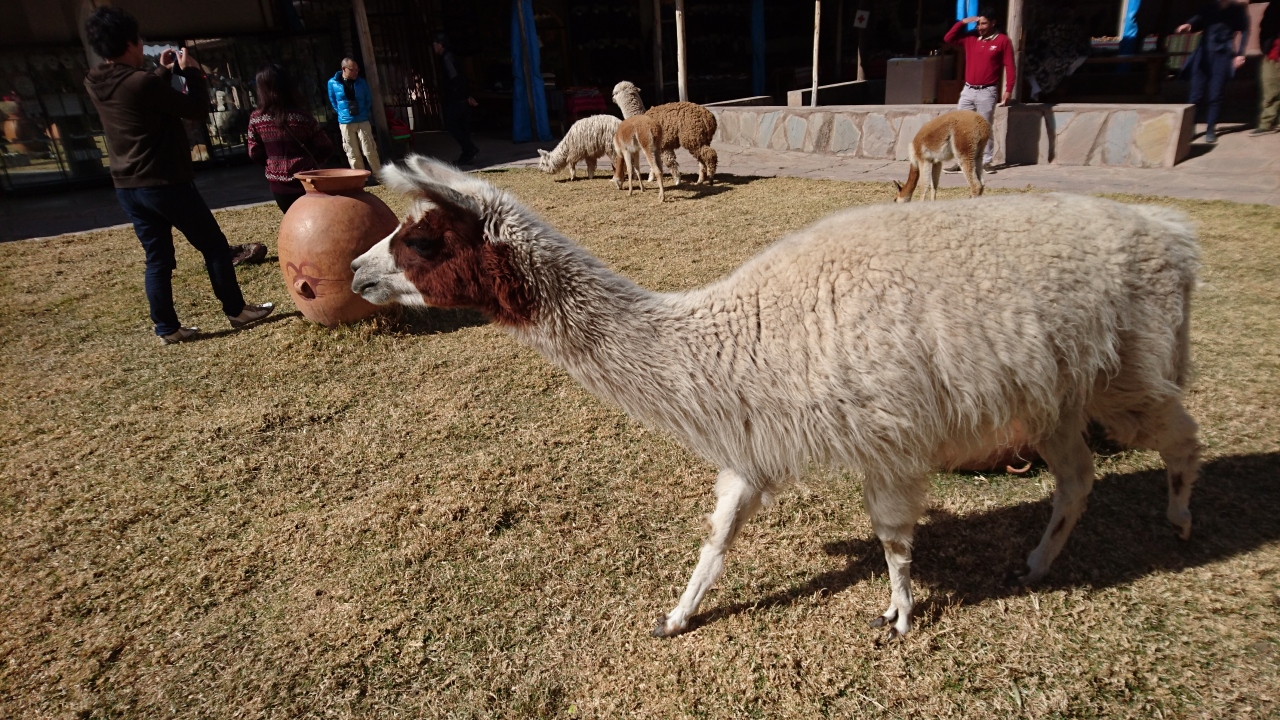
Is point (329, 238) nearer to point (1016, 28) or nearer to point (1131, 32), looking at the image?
point (1016, 28)

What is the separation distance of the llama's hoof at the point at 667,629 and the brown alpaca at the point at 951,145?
243 inches

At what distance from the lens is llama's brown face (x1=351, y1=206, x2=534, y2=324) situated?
2.23 metres

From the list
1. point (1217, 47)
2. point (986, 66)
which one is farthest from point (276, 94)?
point (1217, 47)

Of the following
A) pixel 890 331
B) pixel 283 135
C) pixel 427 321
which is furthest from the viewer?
pixel 283 135

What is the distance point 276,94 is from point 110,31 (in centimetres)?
161

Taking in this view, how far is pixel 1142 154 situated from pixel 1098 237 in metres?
8.19

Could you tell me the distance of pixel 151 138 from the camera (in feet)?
14.8

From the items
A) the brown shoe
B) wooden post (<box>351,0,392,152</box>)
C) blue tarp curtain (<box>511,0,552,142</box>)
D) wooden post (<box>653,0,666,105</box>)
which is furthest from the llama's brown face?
wooden post (<box>653,0,666,105</box>)

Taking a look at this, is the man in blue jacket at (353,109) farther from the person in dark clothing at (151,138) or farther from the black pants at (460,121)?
the person in dark clothing at (151,138)

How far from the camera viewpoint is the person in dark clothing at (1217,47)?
8.80 metres

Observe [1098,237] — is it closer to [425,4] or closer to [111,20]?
[111,20]

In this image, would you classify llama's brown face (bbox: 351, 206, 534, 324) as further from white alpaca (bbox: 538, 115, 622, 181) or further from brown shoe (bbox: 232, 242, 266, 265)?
white alpaca (bbox: 538, 115, 622, 181)

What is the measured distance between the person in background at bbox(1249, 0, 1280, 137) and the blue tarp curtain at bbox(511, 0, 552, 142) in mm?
11684

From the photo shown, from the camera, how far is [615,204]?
9.35m
